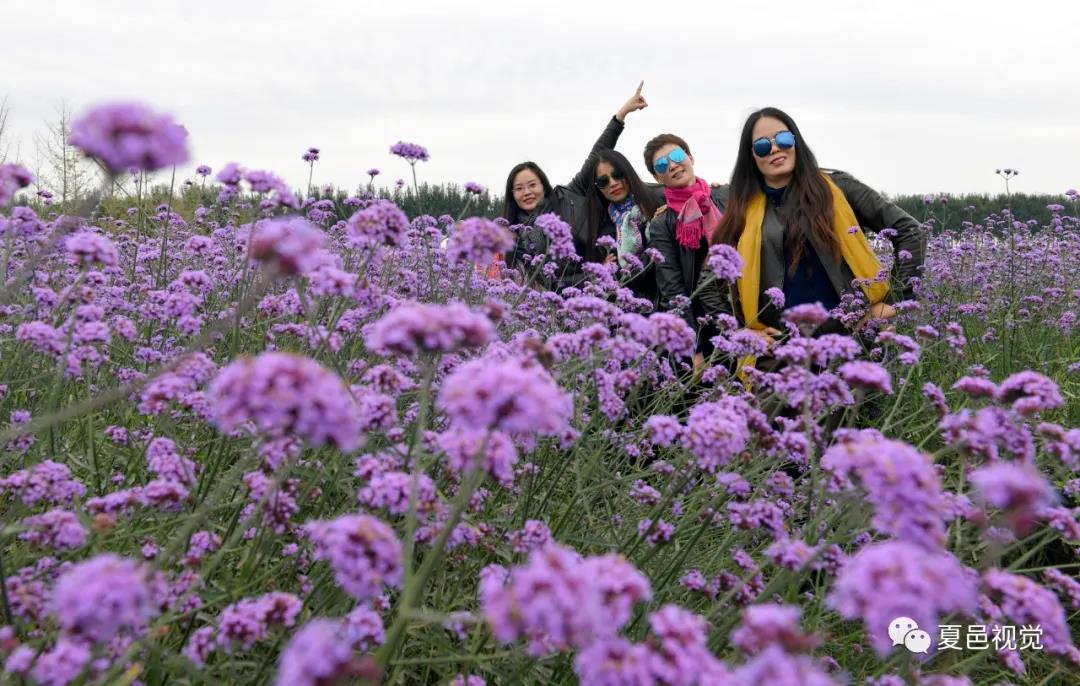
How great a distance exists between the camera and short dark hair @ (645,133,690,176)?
17.5 feet

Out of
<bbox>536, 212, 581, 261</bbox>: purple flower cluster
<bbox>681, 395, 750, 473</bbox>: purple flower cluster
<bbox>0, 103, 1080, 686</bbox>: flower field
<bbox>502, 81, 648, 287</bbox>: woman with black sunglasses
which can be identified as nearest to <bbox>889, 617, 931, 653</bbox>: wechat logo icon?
<bbox>0, 103, 1080, 686</bbox>: flower field

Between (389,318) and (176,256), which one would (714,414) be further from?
(176,256)

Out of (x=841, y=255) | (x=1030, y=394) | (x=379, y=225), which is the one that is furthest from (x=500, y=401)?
(x=841, y=255)

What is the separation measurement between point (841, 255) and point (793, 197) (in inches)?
18.5

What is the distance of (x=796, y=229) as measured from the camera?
14.4ft

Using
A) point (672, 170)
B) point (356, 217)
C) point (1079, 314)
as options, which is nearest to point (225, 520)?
point (356, 217)

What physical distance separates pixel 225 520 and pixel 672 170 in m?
3.76

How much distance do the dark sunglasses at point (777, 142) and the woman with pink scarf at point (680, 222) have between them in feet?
2.26

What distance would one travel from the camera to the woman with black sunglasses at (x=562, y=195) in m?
6.02

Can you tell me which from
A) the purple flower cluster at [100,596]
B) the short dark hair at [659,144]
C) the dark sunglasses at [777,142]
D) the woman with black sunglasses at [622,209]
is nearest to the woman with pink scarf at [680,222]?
the short dark hair at [659,144]

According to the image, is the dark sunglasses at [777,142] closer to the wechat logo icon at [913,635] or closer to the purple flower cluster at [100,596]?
the wechat logo icon at [913,635]

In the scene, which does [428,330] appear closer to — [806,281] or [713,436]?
[713,436]

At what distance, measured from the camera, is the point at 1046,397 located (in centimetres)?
190

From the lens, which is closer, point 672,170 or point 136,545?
point 136,545
